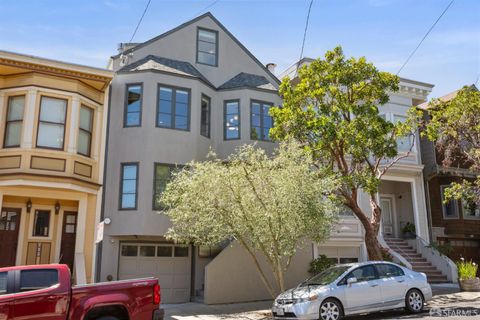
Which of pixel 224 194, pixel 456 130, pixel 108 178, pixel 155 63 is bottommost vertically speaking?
pixel 224 194

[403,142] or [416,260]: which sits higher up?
A: [403,142]

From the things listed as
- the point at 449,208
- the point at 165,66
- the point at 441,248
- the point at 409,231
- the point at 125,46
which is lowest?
the point at 441,248

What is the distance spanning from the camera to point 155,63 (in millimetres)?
18297

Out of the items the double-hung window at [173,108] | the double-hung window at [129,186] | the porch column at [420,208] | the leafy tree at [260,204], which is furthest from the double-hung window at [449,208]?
the double-hung window at [129,186]

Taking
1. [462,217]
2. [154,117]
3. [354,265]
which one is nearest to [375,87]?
[354,265]

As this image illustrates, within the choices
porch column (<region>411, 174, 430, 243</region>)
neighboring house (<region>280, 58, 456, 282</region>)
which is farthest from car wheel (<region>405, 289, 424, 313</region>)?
porch column (<region>411, 174, 430, 243</region>)

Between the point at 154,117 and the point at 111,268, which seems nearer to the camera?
the point at 111,268

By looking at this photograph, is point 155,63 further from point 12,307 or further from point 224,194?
point 12,307

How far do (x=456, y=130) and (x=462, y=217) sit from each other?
6.85 meters

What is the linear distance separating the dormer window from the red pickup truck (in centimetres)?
1300

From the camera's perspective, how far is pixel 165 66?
60.1 ft

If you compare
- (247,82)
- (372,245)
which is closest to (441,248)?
(372,245)

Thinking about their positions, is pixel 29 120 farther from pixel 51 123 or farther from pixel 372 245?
pixel 372 245

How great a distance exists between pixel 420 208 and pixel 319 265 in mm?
7260
